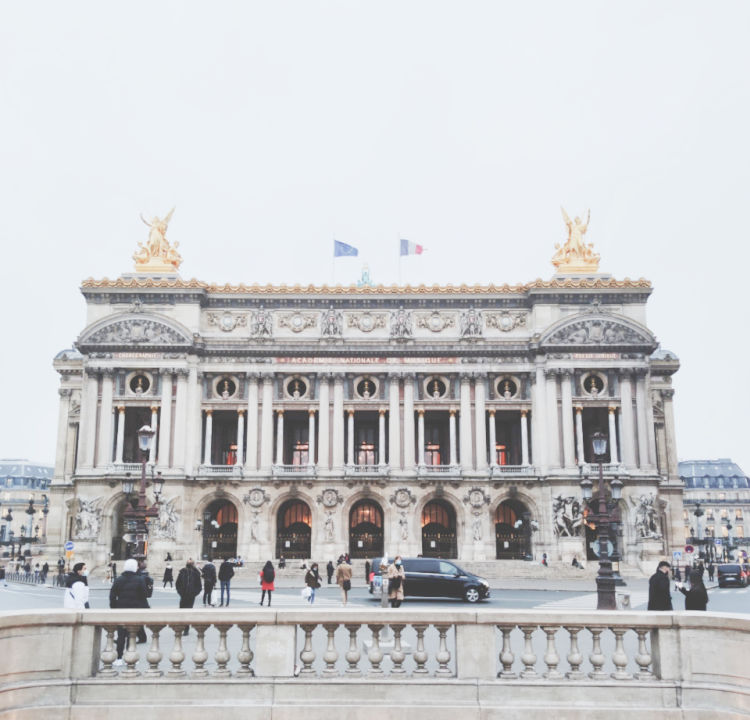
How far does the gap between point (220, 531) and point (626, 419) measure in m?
31.8

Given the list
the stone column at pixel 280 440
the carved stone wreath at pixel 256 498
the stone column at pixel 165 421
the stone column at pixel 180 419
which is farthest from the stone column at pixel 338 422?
the stone column at pixel 165 421

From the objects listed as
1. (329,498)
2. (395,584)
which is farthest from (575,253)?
(395,584)

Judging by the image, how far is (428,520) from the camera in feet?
211

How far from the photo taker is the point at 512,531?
6412cm

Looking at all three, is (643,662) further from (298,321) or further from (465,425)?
(298,321)

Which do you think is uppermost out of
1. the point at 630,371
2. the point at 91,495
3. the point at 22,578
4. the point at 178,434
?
the point at 630,371

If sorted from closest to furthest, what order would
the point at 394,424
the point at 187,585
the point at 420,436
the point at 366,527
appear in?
1. the point at 187,585
2. the point at 420,436
3. the point at 394,424
4. the point at 366,527

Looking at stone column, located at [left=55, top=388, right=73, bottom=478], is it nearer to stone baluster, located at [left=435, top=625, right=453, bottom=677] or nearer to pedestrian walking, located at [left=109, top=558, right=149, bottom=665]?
pedestrian walking, located at [left=109, top=558, right=149, bottom=665]

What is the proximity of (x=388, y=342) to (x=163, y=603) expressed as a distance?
115 ft

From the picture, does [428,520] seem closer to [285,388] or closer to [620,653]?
[285,388]

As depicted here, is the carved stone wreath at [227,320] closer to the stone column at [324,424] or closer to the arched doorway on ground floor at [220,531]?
the stone column at [324,424]

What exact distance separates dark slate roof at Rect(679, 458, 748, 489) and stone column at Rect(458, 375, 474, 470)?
89978 millimetres

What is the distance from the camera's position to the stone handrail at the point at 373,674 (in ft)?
32.6

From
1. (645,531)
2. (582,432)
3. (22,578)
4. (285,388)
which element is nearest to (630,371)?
(582,432)
